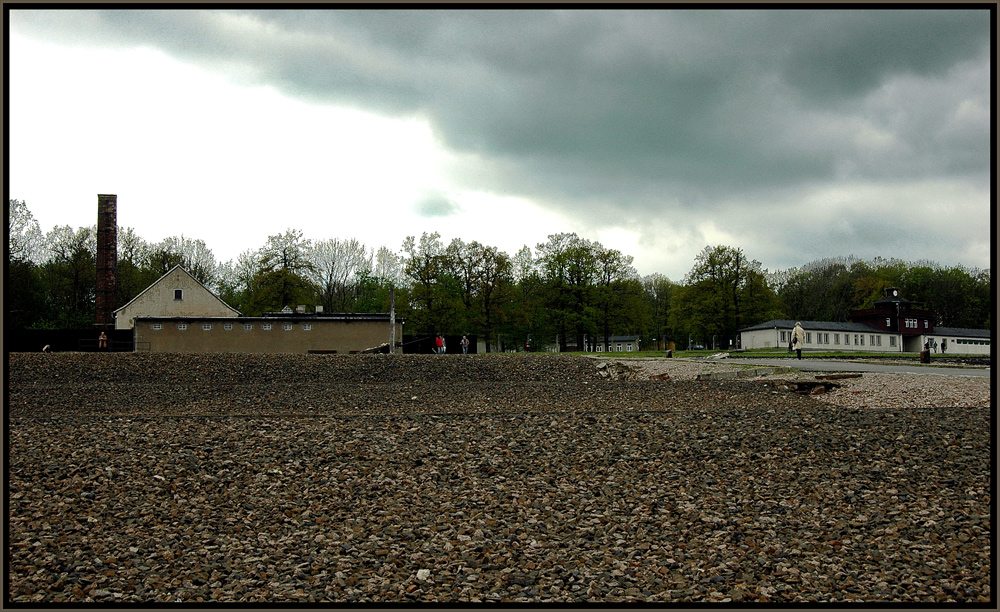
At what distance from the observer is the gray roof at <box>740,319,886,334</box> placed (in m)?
55.8

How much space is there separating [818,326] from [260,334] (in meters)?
46.3

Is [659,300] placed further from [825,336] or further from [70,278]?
[70,278]

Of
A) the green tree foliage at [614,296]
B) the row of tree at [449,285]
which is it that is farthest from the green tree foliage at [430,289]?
the green tree foliage at [614,296]

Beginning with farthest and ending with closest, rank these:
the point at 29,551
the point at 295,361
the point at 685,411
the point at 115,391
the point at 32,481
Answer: the point at 295,361 < the point at 115,391 < the point at 685,411 < the point at 32,481 < the point at 29,551

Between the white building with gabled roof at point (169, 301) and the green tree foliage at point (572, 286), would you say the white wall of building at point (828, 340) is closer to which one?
the green tree foliage at point (572, 286)

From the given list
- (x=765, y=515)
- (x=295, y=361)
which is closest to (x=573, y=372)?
(x=295, y=361)

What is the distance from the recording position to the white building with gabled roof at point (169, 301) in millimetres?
48303

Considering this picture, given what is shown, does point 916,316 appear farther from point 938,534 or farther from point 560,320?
point 938,534

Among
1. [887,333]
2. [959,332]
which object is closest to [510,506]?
[887,333]

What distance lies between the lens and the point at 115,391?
17953mm

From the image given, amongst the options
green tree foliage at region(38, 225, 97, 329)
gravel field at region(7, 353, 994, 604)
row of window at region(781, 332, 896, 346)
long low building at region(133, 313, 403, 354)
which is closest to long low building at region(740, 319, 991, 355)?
row of window at region(781, 332, 896, 346)

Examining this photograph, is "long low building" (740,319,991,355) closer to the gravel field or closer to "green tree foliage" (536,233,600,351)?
"green tree foliage" (536,233,600,351)

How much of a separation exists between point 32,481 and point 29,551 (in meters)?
1.97

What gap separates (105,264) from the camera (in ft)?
146
